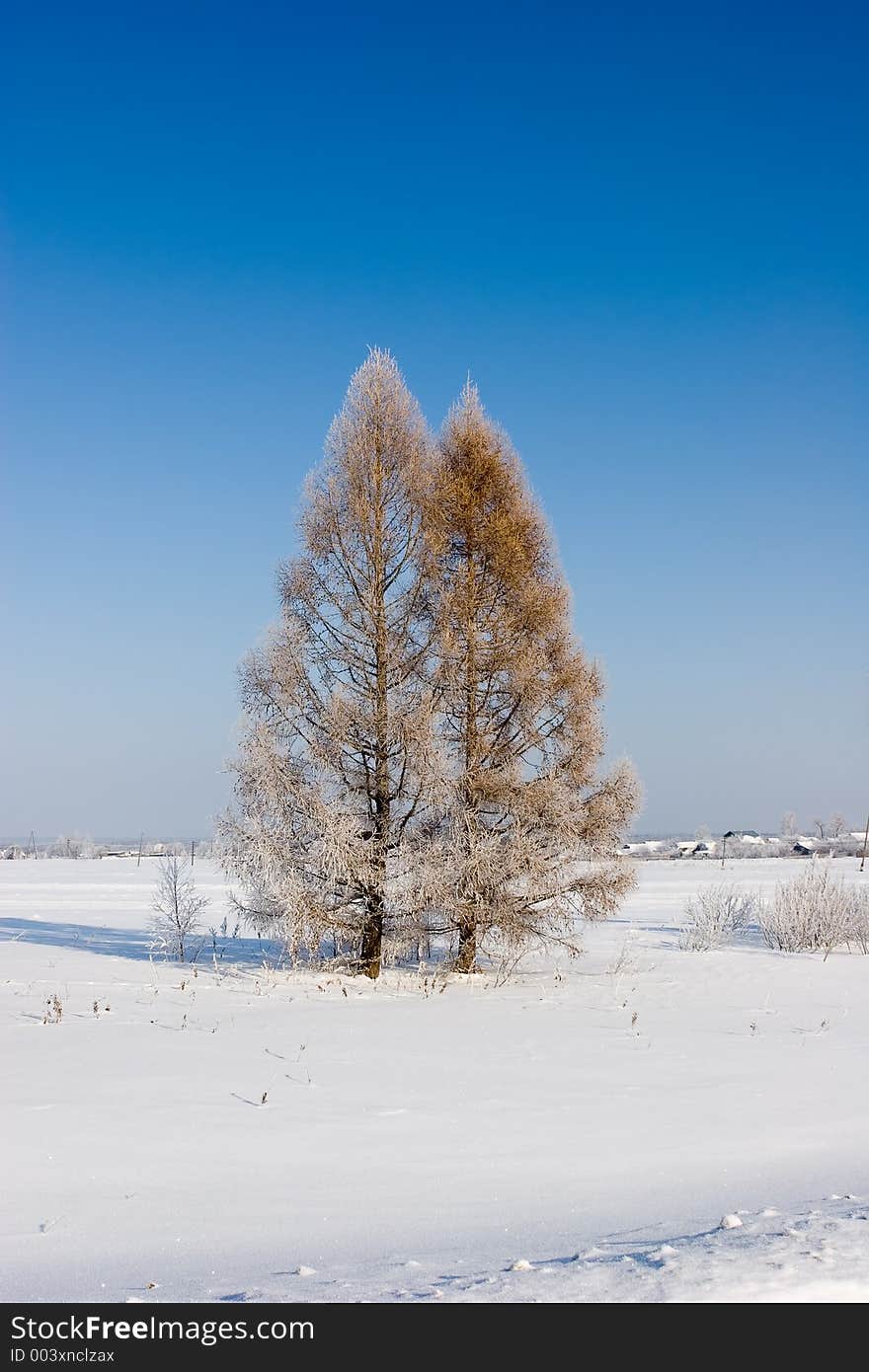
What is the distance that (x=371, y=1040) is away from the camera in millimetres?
11320

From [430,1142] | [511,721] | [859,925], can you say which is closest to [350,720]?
[511,721]

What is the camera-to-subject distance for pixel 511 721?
1728 centimetres

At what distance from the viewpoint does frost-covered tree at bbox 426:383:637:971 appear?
16422mm

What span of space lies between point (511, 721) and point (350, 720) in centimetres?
291

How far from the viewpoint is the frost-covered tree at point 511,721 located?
647 inches

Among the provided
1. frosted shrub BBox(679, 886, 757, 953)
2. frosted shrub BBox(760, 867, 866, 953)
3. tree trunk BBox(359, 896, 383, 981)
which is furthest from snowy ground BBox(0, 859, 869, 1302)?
frosted shrub BBox(760, 867, 866, 953)

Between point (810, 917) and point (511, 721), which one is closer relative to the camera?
point (511, 721)

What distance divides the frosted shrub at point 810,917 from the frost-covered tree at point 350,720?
10616 millimetres

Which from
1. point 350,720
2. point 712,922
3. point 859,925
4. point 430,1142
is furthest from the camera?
point 859,925

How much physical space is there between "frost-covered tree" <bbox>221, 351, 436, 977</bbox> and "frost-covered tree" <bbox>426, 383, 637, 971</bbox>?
0.63m

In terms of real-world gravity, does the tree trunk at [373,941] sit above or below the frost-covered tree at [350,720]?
below

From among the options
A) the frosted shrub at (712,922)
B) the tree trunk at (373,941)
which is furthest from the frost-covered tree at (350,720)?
the frosted shrub at (712,922)

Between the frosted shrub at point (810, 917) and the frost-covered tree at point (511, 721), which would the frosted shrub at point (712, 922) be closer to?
the frosted shrub at point (810, 917)

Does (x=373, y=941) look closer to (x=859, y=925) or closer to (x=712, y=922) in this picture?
(x=712, y=922)
